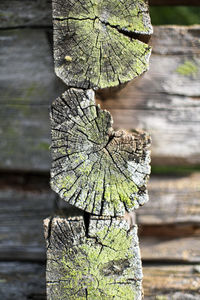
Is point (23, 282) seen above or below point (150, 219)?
below

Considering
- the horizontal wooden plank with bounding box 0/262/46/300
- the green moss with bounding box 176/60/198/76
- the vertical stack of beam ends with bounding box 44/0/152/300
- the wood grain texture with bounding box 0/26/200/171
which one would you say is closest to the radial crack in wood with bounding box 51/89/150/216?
the vertical stack of beam ends with bounding box 44/0/152/300

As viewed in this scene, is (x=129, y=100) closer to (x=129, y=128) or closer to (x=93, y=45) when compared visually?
(x=129, y=128)

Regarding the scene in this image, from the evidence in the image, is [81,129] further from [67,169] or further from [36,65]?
[36,65]

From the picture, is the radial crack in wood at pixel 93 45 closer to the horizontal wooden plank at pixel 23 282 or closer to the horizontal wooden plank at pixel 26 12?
the horizontal wooden plank at pixel 26 12

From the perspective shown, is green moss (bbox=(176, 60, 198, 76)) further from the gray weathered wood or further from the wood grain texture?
the gray weathered wood

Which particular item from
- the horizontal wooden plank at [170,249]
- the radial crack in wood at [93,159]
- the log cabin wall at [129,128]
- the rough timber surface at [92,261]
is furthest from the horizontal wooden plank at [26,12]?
the horizontal wooden plank at [170,249]

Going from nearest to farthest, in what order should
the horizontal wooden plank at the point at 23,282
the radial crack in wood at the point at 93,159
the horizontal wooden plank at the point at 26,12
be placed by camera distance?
1. the radial crack in wood at the point at 93,159
2. the horizontal wooden plank at the point at 26,12
3. the horizontal wooden plank at the point at 23,282

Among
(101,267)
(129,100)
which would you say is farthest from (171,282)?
(129,100)
